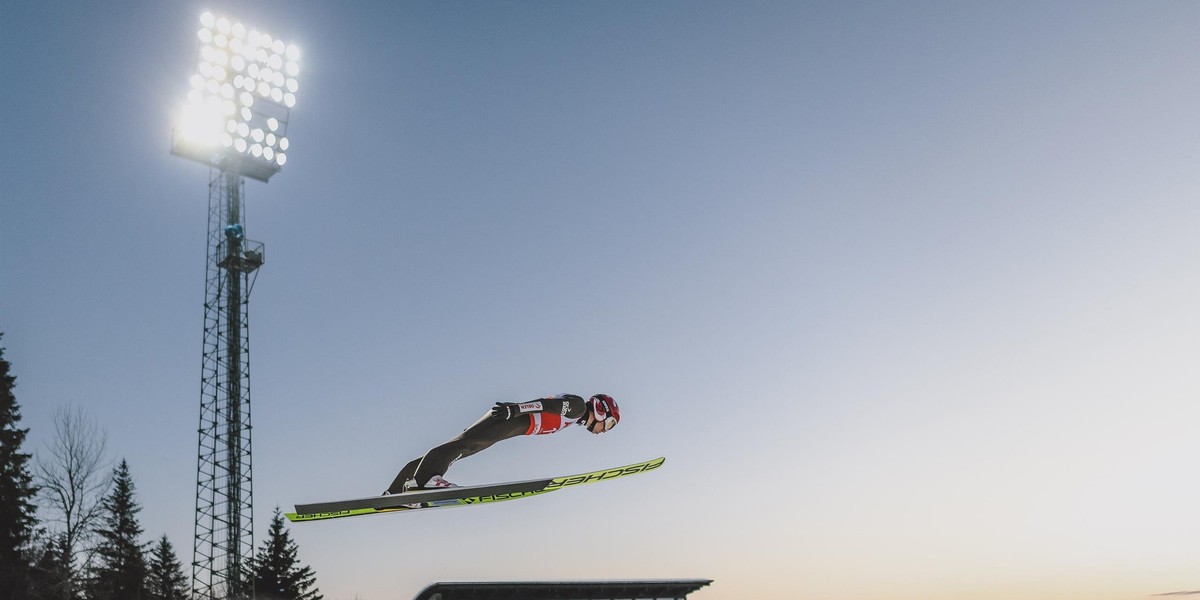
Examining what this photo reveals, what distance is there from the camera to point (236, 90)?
3086 cm

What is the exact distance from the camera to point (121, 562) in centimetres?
5072

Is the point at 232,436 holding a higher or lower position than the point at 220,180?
lower

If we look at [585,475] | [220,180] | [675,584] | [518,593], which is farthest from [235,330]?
[585,475]

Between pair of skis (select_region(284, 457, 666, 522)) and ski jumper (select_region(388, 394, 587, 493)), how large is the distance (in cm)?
24

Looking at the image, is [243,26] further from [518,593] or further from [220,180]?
[518,593]

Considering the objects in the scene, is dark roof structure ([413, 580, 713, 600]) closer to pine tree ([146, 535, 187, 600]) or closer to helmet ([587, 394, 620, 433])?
helmet ([587, 394, 620, 433])

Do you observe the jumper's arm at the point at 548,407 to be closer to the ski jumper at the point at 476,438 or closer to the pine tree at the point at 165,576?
the ski jumper at the point at 476,438

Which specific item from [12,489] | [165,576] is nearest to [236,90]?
[12,489]

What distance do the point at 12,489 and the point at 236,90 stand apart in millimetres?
20366

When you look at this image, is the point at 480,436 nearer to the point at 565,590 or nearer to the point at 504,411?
the point at 504,411

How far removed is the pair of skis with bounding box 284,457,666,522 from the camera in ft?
35.6

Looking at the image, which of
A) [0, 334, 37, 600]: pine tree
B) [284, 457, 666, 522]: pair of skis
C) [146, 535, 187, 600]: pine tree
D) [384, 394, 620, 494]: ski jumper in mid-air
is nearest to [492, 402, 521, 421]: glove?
[384, 394, 620, 494]: ski jumper in mid-air

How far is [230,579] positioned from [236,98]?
1893cm

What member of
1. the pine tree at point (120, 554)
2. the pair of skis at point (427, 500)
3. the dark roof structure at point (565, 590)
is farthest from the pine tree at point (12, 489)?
the pair of skis at point (427, 500)
